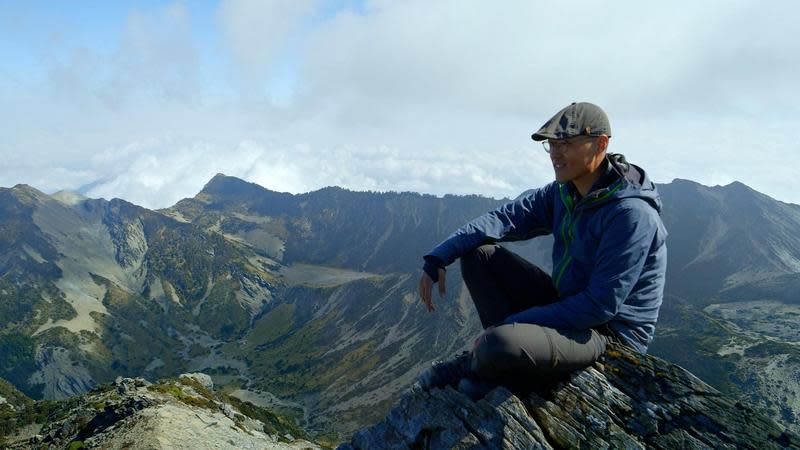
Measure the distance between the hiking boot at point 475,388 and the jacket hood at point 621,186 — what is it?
3918 mm

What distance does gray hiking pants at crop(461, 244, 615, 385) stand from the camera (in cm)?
767

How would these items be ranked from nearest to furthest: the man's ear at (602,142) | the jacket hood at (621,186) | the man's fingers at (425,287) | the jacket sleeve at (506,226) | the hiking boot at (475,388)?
the jacket hood at (621,186) → the man's ear at (602,142) → the hiking boot at (475,388) → the jacket sleeve at (506,226) → the man's fingers at (425,287)

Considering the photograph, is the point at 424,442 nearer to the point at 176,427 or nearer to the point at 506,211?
the point at 506,211

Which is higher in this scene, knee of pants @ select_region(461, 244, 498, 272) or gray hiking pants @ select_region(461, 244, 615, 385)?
knee of pants @ select_region(461, 244, 498, 272)

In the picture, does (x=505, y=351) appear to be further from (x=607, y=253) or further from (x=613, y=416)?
(x=613, y=416)

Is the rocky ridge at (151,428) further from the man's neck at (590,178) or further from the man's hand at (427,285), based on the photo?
the man's neck at (590,178)

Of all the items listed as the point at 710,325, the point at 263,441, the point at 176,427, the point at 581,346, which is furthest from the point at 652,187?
the point at 710,325

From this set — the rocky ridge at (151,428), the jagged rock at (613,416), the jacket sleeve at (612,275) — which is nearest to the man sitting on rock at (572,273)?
the jacket sleeve at (612,275)

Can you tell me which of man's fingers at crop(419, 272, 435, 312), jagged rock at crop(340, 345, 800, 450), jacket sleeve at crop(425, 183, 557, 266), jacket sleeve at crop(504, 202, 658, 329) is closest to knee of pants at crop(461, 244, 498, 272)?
jacket sleeve at crop(425, 183, 557, 266)

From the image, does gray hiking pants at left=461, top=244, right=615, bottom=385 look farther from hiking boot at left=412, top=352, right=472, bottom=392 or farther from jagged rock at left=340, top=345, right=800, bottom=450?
hiking boot at left=412, top=352, right=472, bottom=392

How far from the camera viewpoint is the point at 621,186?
8172 millimetres

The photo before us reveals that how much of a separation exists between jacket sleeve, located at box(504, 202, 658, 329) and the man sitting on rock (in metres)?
0.02

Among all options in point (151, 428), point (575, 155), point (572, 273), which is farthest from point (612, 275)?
point (151, 428)

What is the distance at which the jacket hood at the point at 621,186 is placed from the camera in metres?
8.08
